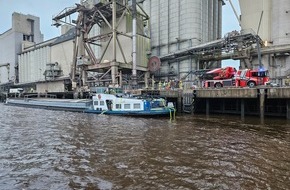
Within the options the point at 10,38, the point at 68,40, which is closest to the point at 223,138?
the point at 68,40

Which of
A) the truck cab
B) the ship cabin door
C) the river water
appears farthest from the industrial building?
the river water

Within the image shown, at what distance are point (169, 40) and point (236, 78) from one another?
1838 cm

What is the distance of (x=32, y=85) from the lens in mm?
67562

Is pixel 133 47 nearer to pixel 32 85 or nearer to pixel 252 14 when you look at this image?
pixel 252 14

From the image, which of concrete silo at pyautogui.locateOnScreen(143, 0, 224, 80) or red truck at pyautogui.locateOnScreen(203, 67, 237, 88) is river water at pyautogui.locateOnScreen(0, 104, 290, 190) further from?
concrete silo at pyautogui.locateOnScreen(143, 0, 224, 80)

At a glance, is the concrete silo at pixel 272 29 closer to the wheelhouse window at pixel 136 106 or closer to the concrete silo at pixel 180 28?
the concrete silo at pixel 180 28

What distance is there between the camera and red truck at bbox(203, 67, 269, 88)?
25672 millimetres

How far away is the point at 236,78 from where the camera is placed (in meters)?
26.8

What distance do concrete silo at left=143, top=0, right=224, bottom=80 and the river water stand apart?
25.0 m

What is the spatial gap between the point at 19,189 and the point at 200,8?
3866 centimetres

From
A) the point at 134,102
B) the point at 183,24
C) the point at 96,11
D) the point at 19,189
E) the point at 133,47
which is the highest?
the point at 96,11

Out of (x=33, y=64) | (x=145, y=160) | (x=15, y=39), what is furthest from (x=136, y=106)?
(x=15, y=39)

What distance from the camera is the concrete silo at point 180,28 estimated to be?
130 feet

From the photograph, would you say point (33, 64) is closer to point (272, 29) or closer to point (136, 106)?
point (136, 106)
